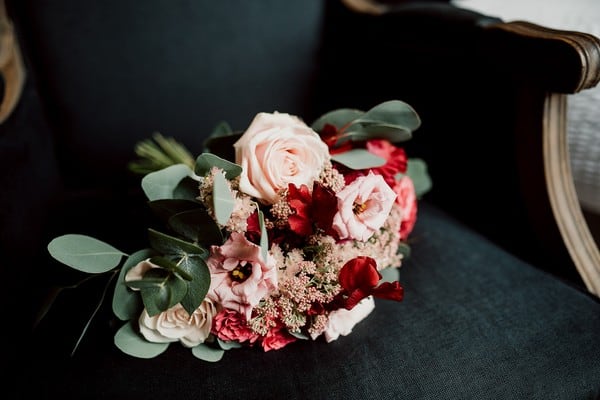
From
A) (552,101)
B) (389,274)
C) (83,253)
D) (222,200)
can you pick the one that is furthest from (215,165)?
(552,101)

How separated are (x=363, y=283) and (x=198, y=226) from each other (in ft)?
0.56

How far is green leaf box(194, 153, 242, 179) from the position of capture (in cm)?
46

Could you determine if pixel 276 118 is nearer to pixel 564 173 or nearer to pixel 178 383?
pixel 178 383

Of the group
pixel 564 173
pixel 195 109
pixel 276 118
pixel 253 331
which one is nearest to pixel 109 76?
pixel 195 109

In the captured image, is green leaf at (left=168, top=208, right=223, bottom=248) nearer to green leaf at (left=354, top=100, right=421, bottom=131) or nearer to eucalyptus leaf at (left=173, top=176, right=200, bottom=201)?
eucalyptus leaf at (left=173, top=176, right=200, bottom=201)

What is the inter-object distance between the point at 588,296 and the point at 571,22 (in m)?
0.41

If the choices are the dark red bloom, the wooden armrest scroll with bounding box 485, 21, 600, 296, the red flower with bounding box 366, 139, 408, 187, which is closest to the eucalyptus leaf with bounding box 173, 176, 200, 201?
the dark red bloom

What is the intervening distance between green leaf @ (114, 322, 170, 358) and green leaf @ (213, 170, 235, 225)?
0.18 metres

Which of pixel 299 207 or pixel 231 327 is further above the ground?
pixel 299 207

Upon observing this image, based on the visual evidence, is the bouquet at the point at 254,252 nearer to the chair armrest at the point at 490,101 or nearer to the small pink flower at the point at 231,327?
the small pink flower at the point at 231,327

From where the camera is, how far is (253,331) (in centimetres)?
49

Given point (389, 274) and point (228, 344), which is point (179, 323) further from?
point (389, 274)

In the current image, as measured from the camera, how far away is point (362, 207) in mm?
479

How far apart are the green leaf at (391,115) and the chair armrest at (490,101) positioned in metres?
0.16
